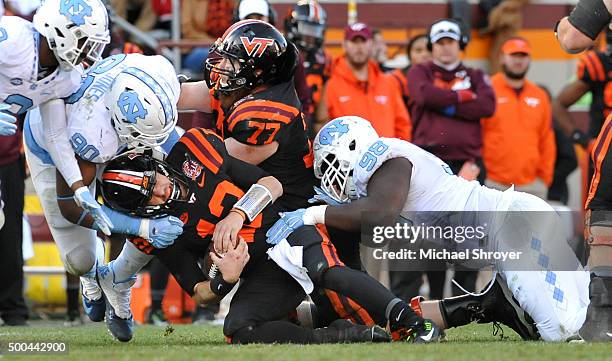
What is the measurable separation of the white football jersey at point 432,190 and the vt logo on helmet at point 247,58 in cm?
75

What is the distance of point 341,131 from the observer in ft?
18.5

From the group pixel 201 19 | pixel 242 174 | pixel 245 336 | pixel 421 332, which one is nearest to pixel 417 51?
pixel 201 19

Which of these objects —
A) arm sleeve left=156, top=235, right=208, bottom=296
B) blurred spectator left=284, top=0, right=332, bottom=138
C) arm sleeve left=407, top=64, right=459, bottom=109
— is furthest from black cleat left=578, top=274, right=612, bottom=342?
blurred spectator left=284, top=0, right=332, bottom=138

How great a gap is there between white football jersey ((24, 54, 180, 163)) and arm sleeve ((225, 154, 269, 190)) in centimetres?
39

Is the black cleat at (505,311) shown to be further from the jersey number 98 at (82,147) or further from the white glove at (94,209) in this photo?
the jersey number 98 at (82,147)

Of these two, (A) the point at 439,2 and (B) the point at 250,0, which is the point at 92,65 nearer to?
(B) the point at 250,0

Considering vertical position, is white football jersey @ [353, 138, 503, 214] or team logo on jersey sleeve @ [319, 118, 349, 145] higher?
team logo on jersey sleeve @ [319, 118, 349, 145]

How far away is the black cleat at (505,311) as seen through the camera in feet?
18.2

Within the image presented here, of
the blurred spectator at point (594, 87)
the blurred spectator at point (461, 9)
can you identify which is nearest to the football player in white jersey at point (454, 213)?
the blurred spectator at point (594, 87)

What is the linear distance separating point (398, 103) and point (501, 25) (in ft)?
8.57

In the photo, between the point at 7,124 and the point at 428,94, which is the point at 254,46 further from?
the point at 428,94

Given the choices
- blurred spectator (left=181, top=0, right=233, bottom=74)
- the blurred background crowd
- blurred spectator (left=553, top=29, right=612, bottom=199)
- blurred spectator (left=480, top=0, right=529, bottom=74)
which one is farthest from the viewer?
blurred spectator (left=480, top=0, right=529, bottom=74)

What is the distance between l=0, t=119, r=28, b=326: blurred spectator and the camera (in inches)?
310

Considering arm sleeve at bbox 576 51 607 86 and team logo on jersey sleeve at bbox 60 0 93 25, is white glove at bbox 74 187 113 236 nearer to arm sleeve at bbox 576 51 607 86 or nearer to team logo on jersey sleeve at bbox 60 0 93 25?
team logo on jersey sleeve at bbox 60 0 93 25
